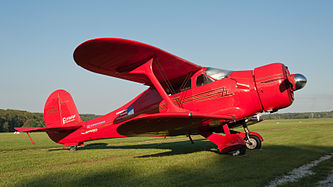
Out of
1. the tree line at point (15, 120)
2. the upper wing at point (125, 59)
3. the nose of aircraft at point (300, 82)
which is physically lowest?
the tree line at point (15, 120)

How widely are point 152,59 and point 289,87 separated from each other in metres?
3.83

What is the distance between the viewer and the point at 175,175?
4059 millimetres

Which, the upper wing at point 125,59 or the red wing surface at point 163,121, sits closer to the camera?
the red wing surface at point 163,121

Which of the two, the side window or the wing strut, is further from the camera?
the side window

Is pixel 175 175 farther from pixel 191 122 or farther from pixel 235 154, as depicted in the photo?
pixel 235 154

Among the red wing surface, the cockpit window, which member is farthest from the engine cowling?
the red wing surface

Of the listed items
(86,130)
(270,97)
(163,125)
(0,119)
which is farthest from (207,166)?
(0,119)

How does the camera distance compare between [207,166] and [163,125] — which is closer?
[207,166]

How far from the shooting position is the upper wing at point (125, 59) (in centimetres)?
560

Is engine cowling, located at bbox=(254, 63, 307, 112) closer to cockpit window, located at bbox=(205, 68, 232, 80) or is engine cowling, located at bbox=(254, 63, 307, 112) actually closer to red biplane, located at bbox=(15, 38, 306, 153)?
red biplane, located at bbox=(15, 38, 306, 153)

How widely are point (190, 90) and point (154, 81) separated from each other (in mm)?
1466

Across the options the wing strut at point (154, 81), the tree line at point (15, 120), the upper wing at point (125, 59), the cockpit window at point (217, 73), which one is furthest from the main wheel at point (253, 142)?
the tree line at point (15, 120)

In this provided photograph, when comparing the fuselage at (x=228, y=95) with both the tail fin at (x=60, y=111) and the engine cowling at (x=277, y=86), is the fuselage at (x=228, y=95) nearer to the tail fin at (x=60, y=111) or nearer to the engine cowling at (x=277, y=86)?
the engine cowling at (x=277, y=86)

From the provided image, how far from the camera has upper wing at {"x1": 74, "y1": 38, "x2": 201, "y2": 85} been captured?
18.4 feet
